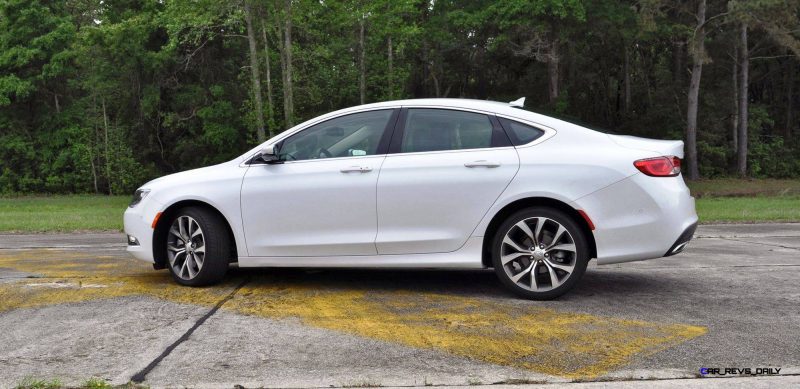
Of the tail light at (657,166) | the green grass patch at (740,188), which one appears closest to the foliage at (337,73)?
the green grass patch at (740,188)

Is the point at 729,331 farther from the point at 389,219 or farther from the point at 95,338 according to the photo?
the point at 95,338

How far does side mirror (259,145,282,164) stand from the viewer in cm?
686

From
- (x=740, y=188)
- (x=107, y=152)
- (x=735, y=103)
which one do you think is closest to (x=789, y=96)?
(x=735, y=103)

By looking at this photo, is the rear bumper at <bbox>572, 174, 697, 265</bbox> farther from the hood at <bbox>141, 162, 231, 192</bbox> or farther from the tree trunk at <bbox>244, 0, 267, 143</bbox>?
the tree trunk at <bbox>244, 0, 267, 143</bbox>

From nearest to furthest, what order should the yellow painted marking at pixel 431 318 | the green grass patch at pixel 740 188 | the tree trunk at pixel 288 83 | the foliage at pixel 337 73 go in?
the yellow painted marking at pixel 431 318 < the green grass patch at pixel 740 188 < the tree trunk at pixel 288 83 < the foliage at pixel 337 73

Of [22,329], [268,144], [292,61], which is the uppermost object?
[292,61]

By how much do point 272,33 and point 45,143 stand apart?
1916 centimetres

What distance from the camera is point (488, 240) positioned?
6379mm

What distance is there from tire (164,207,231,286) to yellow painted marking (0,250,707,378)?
142 millimetres

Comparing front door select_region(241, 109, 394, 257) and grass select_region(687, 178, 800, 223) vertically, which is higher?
front door select_region(241, 109, 394, 257)

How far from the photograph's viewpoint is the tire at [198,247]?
686cm

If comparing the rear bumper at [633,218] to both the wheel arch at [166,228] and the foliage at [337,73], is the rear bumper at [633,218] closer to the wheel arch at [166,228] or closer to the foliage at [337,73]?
the wheel arch at [166,228]

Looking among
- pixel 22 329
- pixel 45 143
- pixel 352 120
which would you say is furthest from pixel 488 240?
pixel 45 143

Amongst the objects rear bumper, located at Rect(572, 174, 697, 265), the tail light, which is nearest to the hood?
rear bumper, located at Rect(572, 174, 697, 265)
